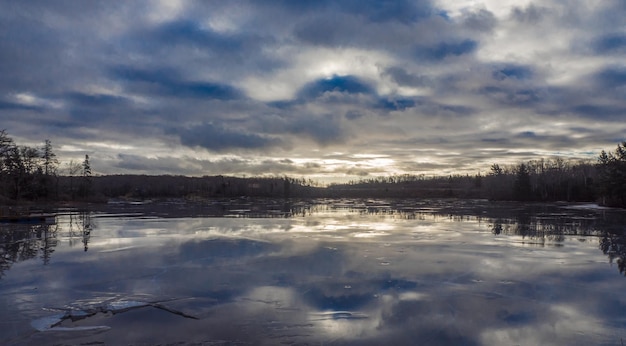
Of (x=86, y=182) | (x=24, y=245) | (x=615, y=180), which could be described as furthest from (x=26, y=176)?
(x=615, y=180)

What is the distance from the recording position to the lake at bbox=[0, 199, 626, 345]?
704 centimetres

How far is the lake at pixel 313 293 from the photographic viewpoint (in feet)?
23.1

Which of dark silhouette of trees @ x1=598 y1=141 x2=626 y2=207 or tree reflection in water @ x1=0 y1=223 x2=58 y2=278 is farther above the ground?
dark silhouette of trees @ x1=598 y1=141 x2=626 y2=207

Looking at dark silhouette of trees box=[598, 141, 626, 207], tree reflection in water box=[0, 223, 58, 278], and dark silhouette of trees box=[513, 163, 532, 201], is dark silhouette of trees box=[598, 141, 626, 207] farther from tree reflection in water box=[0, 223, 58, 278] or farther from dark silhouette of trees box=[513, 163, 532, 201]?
tree reflection in water box=[0, 223, 58, 278]

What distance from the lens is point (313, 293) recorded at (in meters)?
9.59

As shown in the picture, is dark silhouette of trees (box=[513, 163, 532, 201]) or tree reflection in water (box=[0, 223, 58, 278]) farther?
dark silhouette of trees (box=[513, 163, 532, 201])

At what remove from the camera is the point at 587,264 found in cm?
1311

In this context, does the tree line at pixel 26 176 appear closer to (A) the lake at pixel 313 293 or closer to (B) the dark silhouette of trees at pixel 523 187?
(A) the lake at pixel 313 293

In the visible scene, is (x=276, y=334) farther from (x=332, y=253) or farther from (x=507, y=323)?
(x=332, y=253)

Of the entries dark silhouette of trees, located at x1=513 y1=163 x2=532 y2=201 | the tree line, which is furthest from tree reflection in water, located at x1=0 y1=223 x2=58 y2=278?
dark silhouette of trees, located at x1=513 y1=163 x2=532 y2=201

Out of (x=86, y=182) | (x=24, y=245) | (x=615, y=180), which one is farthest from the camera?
(x=86, y=182)

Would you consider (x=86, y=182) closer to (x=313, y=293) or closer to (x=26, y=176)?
(x=26, y=176)

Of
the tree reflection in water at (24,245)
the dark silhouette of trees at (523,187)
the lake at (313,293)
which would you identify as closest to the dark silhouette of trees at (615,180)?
the dark silhouette of trees at (523,187)

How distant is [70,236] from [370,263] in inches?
611
